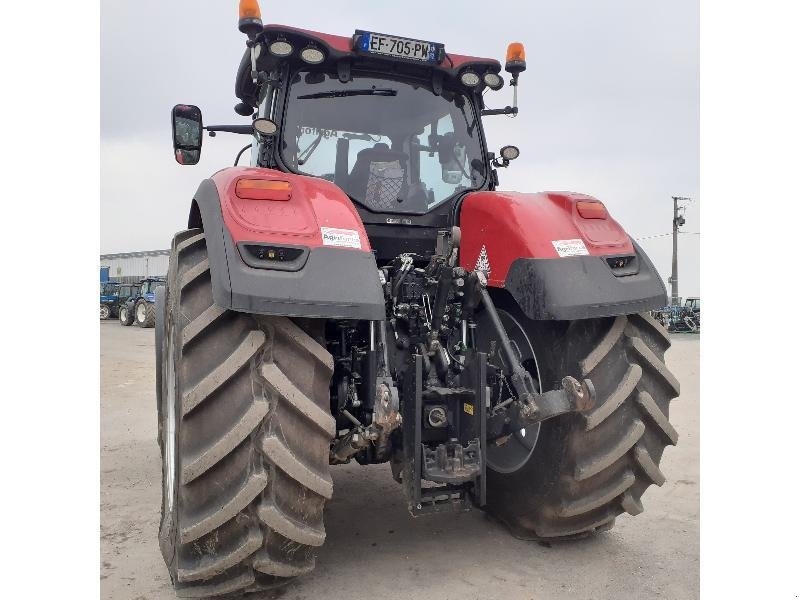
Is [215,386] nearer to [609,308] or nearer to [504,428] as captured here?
[504,428]

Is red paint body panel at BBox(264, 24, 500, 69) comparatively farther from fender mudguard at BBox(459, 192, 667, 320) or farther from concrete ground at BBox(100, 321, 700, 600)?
concrete ground at BBox(100, 321, 700, 600)

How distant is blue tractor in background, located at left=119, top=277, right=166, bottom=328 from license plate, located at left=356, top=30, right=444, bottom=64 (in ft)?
61.2

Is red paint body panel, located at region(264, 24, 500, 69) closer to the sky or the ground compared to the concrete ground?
closer to the sky

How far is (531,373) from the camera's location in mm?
2865

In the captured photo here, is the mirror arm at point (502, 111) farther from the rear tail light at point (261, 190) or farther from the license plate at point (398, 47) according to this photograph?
the rear tail light at point (261, 190)

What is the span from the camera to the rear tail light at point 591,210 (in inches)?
109

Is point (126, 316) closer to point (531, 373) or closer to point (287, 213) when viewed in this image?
point (531, 373)

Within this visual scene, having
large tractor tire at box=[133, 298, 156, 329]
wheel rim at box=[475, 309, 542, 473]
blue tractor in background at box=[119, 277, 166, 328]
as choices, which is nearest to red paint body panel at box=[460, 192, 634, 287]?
wheel rim at box=[475, 309, 542, 473]

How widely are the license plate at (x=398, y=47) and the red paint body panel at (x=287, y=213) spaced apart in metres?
0.98

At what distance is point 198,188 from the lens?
259 cm

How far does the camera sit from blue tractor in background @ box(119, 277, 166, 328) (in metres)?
20.8

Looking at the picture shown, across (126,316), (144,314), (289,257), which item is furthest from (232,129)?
(126,316)

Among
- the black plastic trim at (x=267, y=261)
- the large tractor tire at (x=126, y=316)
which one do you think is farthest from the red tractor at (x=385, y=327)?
the large tractor tire at (x=126, y=316)

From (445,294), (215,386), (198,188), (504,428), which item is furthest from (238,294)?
(504,428)
